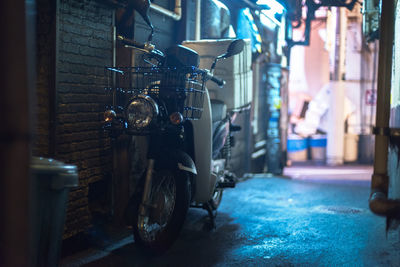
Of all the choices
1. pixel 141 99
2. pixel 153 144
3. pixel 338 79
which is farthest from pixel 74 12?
pixel 338 79

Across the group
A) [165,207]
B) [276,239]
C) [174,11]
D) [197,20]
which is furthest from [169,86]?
[197,20]

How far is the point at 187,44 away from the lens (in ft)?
19.3

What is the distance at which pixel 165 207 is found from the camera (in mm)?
4191

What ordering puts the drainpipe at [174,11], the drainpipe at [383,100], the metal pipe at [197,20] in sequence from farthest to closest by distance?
the metal pipe at [197,20] < the drainpipe at [174,11] < the drainpipe at [383,100]

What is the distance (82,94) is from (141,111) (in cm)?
99

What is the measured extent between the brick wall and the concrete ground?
0.78 m

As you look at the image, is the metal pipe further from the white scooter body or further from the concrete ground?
the concrete ground

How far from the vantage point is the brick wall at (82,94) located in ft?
14.2

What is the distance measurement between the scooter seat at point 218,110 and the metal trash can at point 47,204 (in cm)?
279

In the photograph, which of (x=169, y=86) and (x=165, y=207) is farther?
(x=165, y=207)

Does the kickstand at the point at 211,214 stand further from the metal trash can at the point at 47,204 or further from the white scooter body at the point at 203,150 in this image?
the metal trash can at the point at 47,204

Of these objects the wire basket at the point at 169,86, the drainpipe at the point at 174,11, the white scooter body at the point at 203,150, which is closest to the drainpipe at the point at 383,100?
the wire basket at the point at 169,86

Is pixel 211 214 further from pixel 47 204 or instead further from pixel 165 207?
pixel 47 204

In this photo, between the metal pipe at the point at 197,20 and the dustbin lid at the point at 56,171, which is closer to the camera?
the dustbin lid at the point at 56,171
